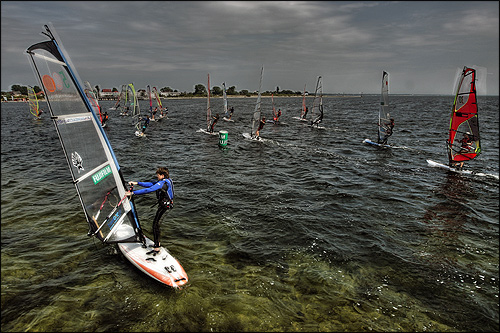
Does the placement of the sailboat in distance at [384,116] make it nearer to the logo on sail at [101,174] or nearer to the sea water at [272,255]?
the sea water at [272,255]

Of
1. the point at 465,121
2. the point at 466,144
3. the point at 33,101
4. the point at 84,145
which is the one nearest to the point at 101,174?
the point at 84,145

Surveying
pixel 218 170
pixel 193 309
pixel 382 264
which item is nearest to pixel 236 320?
pixel 193 309

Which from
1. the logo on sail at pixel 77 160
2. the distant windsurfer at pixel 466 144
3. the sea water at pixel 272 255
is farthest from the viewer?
the distant windsurfer at pixel 466 144

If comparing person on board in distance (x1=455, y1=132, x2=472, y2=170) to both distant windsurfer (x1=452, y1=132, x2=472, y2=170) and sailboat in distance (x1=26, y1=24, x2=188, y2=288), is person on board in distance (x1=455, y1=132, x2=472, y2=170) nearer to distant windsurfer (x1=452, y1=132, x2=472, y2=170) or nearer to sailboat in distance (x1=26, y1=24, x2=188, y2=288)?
distant windsurfer (x1=452, y1=132, x2=472, y2=170)

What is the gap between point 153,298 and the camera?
6172mm

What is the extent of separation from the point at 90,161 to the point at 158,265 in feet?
10.4

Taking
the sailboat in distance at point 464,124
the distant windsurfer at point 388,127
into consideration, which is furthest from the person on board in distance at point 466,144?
the distant windsurfer at point 388,127

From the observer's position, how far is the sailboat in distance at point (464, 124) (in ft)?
52.6

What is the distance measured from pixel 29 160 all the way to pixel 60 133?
1706 centimetres

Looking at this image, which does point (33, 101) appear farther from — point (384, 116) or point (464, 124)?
point (464, 124)

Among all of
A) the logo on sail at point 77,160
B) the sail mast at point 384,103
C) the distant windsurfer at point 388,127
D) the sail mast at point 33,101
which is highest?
the sail mast at point 33,101

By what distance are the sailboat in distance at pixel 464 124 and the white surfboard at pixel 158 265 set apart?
1891 centimetres

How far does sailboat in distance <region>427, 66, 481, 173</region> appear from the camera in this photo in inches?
631

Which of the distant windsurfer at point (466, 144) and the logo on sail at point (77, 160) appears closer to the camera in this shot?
the logo on sail at point (77, 160)
